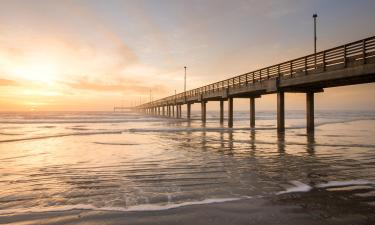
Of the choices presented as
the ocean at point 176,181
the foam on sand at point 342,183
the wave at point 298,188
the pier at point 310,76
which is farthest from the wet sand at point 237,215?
the pier at point 310,76

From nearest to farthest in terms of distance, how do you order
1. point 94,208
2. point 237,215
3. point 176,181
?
point 237,215, point 94,208, point 176,181

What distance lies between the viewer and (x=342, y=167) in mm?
8383

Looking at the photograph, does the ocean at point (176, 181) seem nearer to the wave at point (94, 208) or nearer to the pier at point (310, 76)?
the wave at point (94, 208)

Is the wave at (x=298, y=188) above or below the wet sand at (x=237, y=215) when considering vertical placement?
below

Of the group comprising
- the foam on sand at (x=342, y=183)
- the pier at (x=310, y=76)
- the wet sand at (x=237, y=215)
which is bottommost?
the foam on sand at (x=342, y=183)

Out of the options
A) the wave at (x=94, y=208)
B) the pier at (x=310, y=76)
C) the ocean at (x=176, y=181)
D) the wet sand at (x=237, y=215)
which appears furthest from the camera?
the pier at (x=310, y=76)

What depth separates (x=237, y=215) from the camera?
177 inches

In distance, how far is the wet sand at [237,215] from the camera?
167 inches

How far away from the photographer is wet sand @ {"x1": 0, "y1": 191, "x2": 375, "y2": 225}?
423 centimetres

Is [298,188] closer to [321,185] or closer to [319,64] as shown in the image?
[321,185]

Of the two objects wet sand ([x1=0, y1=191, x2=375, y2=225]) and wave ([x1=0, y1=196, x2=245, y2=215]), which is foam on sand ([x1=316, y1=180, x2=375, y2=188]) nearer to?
wet sand ([x1=0, y1=191, x2=375, y2=225])

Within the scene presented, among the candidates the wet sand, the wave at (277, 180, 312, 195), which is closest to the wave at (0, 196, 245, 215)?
the wet sand

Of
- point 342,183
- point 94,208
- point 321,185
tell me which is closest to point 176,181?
point 94,208

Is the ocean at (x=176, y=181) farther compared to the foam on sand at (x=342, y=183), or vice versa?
the foam on sand at (x=342, y=183)
